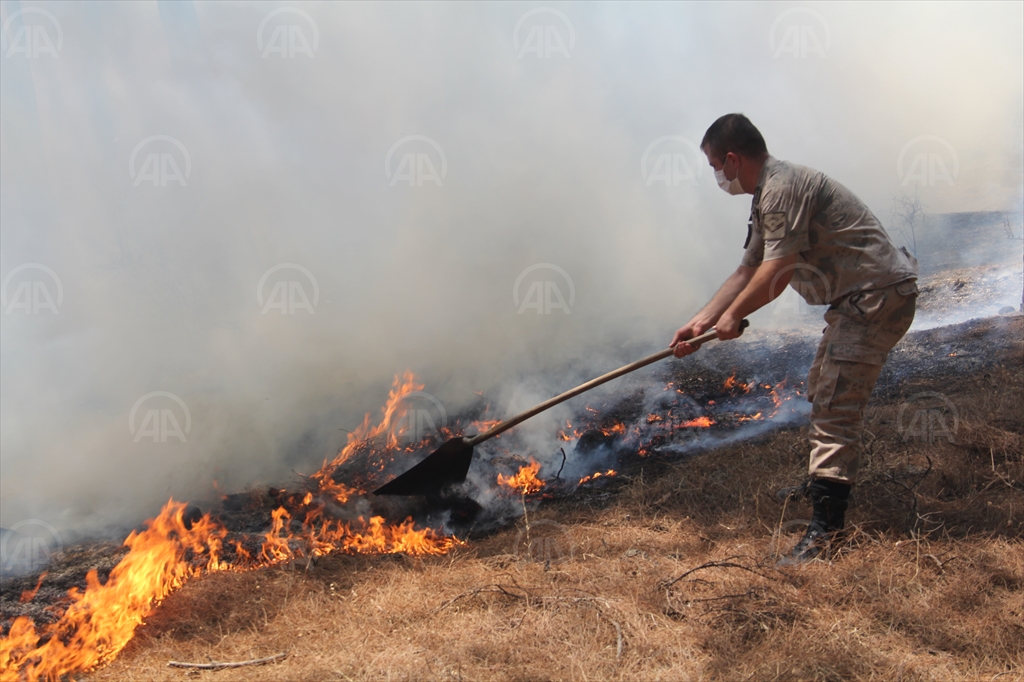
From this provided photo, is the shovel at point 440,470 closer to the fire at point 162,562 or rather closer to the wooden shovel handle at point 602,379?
the wooden shovel handle at point 602,379

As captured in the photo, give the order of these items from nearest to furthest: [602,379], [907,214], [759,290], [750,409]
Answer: [759,290] < [602,379] < [750,409] < [907,214]

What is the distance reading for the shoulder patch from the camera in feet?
10.9

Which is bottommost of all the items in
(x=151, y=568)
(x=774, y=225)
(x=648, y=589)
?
(x=648, y=589)

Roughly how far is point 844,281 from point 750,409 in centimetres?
263

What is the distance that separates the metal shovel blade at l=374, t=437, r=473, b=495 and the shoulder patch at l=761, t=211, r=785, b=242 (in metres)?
2.36

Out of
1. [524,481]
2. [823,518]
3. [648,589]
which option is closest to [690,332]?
[823,518]

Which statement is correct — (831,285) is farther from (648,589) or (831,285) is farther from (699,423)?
(699,423)

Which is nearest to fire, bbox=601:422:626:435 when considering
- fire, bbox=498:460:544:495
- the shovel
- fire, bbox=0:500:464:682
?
fire, bbox=498:460:544:495

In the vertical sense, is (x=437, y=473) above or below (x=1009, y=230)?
above

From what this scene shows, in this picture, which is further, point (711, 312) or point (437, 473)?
point (437, 473)

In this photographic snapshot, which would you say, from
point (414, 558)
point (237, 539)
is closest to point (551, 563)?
point (414, 558)

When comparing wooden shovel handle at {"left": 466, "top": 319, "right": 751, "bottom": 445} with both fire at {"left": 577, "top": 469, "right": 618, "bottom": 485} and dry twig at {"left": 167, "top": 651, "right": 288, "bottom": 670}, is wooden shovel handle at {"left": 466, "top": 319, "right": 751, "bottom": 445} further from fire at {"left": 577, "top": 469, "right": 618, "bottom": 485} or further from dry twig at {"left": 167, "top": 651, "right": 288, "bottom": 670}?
dry twig at {"left": 167, "top": 651, "right": 288, "bottom": 670}

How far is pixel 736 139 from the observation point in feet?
11.4

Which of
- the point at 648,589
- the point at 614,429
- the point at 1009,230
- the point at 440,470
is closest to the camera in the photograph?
the point at 648,589
